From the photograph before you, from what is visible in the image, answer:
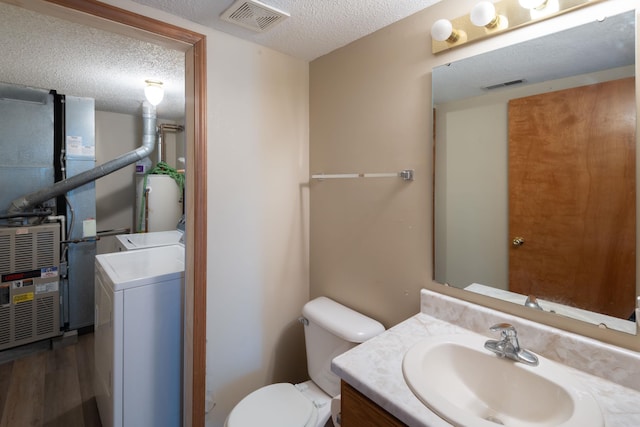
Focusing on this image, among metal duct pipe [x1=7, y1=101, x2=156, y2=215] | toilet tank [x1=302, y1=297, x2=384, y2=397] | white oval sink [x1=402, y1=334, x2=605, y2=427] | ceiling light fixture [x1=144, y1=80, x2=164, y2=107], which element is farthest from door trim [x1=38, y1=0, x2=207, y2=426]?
metal duct pipe [x1=7, y1=101, x2=156, y2=215]

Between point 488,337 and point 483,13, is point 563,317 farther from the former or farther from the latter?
point 483,13

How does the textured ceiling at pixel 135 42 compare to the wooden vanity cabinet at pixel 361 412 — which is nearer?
the wooden vanity cabinet at pixel 361 412

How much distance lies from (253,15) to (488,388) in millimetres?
1642

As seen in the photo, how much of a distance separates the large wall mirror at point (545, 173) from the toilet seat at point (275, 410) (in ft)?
2.74

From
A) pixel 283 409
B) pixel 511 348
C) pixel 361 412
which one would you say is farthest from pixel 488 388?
pixel 283 409

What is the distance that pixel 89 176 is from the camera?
268 cm

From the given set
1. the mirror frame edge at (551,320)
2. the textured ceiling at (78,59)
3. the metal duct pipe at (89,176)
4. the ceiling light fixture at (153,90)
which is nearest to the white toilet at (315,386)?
the mirror frame edge at (551,320)

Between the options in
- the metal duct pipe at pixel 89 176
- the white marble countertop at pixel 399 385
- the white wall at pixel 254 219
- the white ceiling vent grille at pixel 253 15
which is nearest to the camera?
the white marble countertop at pixel 399 385

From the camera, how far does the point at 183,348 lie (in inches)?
62.5

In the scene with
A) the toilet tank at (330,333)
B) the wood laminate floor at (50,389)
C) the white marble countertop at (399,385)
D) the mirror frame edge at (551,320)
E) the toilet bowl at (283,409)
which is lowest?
the wood laminate floor at (50,389)

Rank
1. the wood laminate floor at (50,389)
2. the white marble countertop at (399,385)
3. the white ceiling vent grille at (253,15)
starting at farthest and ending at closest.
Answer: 1. the wood laminate floor at (50,389)
2. the white ceiling vent grille at (253,15)
3. the white marble countertop at (399,385)

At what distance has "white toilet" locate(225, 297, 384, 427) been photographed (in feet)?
4.27

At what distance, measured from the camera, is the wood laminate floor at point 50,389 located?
6.27 ft

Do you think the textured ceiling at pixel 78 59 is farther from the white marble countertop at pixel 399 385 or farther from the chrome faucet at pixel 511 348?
the chrome faucet at pixel 511 348
